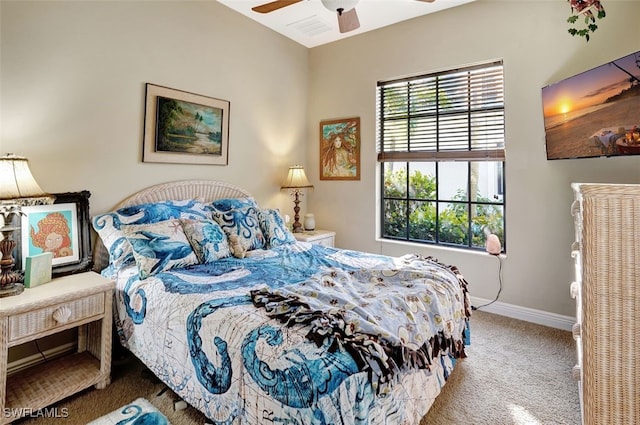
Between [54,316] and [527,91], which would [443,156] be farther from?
[54,316]

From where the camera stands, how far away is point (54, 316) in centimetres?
184

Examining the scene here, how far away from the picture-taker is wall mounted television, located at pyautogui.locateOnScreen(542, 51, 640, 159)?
2004mm

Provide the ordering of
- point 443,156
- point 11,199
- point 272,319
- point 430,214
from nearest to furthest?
point 272,319, point 11,199, point 443,156, point 430,214

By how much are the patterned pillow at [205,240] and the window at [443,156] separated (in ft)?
6.90

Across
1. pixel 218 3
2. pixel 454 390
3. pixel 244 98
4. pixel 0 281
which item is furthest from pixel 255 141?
pixel 454 390

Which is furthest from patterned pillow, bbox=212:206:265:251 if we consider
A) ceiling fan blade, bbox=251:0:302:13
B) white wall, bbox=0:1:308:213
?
ceiling fan blade, bbox=251:0:302:13

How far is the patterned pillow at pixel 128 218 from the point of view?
2.33 meters

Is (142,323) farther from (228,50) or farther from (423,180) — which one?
(423,180)

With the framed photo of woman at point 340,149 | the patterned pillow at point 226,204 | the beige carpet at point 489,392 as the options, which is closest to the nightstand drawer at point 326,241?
the framed photo of woman at point 340,149

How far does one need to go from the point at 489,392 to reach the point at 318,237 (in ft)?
7.28

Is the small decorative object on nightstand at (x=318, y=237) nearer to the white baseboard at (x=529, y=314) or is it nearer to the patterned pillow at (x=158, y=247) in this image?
the patterned pillow at (x=158, y=247)

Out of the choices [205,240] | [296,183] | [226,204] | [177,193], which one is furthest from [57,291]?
[296,183]

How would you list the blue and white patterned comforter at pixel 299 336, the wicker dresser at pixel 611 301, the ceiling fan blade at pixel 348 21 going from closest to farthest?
the blue and white patterned comforter at pixel 299 336, the wicker dresser at pixel 611 301, the ceiling fan blade at pixel 348 21

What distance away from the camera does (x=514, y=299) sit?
3.17 meters
